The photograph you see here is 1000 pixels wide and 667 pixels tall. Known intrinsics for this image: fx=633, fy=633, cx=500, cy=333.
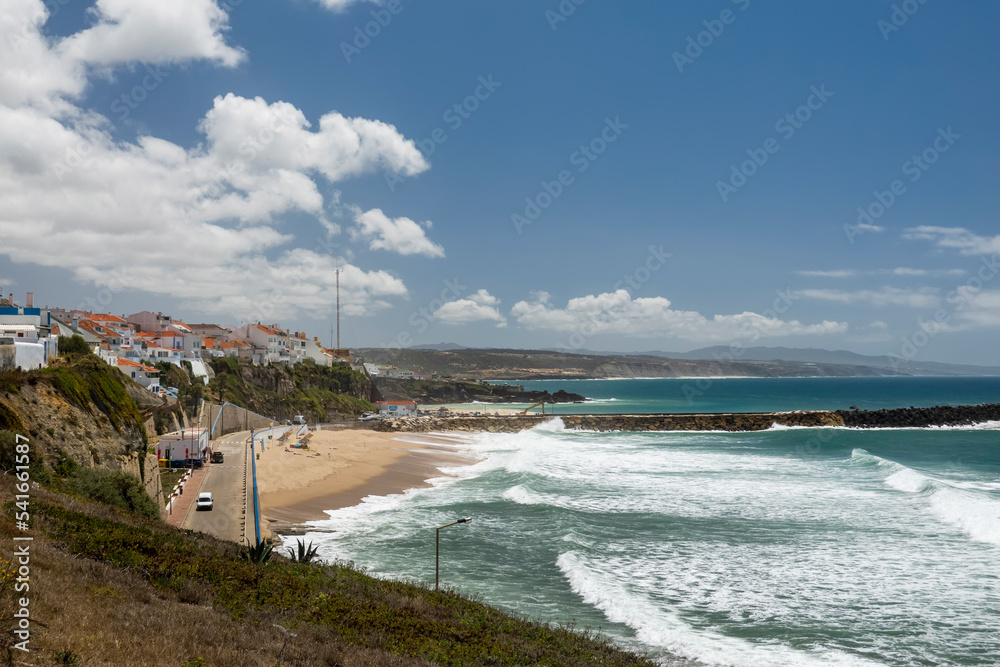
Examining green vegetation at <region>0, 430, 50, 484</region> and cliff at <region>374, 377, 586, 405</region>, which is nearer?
green vegetation at <region>0, 430, 50, 484</region>

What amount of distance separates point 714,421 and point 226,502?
6892 centimetres

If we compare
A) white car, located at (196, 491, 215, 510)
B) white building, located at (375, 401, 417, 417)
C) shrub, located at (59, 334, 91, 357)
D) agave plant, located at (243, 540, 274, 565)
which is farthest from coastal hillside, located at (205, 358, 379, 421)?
agave plant, located at (243, 540, 274, 565)

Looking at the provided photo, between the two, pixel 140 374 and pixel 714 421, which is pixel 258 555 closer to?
pixel 140 374

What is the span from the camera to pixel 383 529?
26812 mm

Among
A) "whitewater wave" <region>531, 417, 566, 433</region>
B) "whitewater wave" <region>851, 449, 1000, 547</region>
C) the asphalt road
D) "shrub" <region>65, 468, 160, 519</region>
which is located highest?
"shrub" <region>65, 468, 160, 519</region>

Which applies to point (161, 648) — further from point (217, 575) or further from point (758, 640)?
point (758, 640)

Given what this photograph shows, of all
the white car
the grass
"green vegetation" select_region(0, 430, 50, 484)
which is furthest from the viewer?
the white car

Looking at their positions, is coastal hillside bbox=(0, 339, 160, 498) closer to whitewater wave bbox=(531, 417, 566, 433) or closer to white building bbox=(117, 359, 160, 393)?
white building bbox=(117, 359, 160, 393)

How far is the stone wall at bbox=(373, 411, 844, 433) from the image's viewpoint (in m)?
79.8

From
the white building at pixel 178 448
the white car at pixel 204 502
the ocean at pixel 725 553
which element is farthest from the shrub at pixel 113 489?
the white building at pixel 178 448

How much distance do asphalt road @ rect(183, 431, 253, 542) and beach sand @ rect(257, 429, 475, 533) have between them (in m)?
1.21

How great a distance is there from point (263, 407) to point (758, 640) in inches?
2488

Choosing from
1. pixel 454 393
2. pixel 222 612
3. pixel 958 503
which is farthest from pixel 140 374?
pixel 454 393

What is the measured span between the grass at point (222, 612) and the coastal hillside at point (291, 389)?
48967 millimetres
